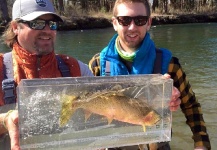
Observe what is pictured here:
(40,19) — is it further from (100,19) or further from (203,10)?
(203,10)

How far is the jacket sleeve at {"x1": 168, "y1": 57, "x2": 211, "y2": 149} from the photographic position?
3.08 m

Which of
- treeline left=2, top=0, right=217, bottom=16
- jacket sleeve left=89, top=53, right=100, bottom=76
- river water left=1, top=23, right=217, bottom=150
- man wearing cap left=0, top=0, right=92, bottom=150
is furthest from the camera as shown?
treeline left=2, top=0, right=217, bottom=16

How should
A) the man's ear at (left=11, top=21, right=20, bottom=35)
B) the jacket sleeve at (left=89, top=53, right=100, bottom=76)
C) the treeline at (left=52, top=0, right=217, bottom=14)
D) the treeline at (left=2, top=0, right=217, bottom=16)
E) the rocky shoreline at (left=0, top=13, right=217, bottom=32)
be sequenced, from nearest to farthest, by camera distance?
the man's ear at (left=11, top=21, right=20, bottom=35), the jacket sleeve at (left=89, top=53, right=100, bottom=76), the rocky shoreline at (left=0, top=13, right=217, bottom=32), the treeline at (left=2, top=0, right=217, bottom=16), the treeline at (left=52, top=0, right=217, bottom=14)

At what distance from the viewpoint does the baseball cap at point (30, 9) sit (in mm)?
2798

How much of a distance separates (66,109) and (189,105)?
1.37 meters

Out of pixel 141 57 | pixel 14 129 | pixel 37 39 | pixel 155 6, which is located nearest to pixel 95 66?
pixel 141 57

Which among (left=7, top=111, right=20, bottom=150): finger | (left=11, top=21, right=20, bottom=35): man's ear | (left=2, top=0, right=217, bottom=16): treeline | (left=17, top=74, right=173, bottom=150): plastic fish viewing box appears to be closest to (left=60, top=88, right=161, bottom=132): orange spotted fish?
(left=17, top=74, right=173, bottom=150): plastic fish viewing box

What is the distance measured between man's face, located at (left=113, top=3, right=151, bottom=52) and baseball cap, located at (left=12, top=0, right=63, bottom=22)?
0.58 metres

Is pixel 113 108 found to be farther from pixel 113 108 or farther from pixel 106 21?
pixel 106 21

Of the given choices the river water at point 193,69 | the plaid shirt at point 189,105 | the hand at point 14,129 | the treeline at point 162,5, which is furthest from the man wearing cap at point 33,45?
the treeline at point 162,5

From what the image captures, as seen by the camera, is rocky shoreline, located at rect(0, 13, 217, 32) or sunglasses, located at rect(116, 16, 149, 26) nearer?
Answer: sunglasses, located at rect(116, 16, 149, 26)

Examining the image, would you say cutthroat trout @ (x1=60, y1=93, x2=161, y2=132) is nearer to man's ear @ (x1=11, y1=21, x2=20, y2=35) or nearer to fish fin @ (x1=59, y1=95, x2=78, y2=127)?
fish fin @ (x1=59, y1=95, x2=78, y2=127)

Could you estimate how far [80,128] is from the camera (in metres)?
2.31

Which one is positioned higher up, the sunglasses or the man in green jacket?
the sunglasses
